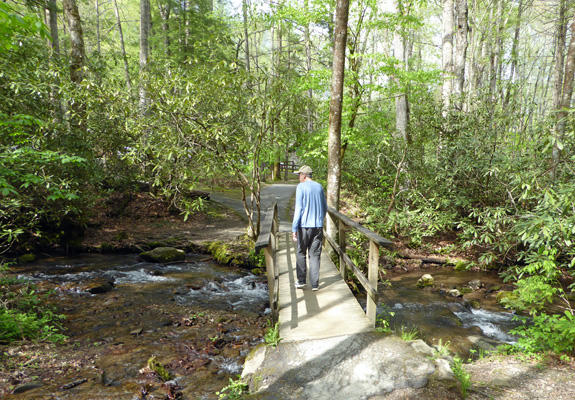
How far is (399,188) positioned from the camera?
11.1 meters

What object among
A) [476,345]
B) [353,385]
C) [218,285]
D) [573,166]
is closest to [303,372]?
[353,385]

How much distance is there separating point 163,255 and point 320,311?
6.73 metres

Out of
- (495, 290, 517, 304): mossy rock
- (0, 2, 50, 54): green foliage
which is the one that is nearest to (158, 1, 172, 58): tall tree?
(0, 2, 50, 54): green foliage

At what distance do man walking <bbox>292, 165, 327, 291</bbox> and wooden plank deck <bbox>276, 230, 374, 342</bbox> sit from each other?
30 centimetres

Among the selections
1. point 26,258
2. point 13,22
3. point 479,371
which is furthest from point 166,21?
point 479,371

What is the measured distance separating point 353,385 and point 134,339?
396 centimetres

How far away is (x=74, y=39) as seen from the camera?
10.1 m

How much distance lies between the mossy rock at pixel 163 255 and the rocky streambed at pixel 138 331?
219 mm

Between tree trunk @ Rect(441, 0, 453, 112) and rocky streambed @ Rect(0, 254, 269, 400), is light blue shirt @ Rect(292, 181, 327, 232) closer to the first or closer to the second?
rocky streambed @ Rect(0, 254, 269, 400)

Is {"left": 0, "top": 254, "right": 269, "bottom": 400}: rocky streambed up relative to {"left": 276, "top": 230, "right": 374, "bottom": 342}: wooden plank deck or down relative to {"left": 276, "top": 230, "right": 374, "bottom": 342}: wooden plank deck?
down

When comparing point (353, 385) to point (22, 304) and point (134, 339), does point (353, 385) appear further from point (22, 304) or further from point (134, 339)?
point (22, 304)

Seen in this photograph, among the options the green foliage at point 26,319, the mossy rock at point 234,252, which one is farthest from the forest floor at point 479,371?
the mossy rock at point 234,252

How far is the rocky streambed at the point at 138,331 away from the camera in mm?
3982

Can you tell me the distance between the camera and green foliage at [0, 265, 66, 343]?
4.60 m
